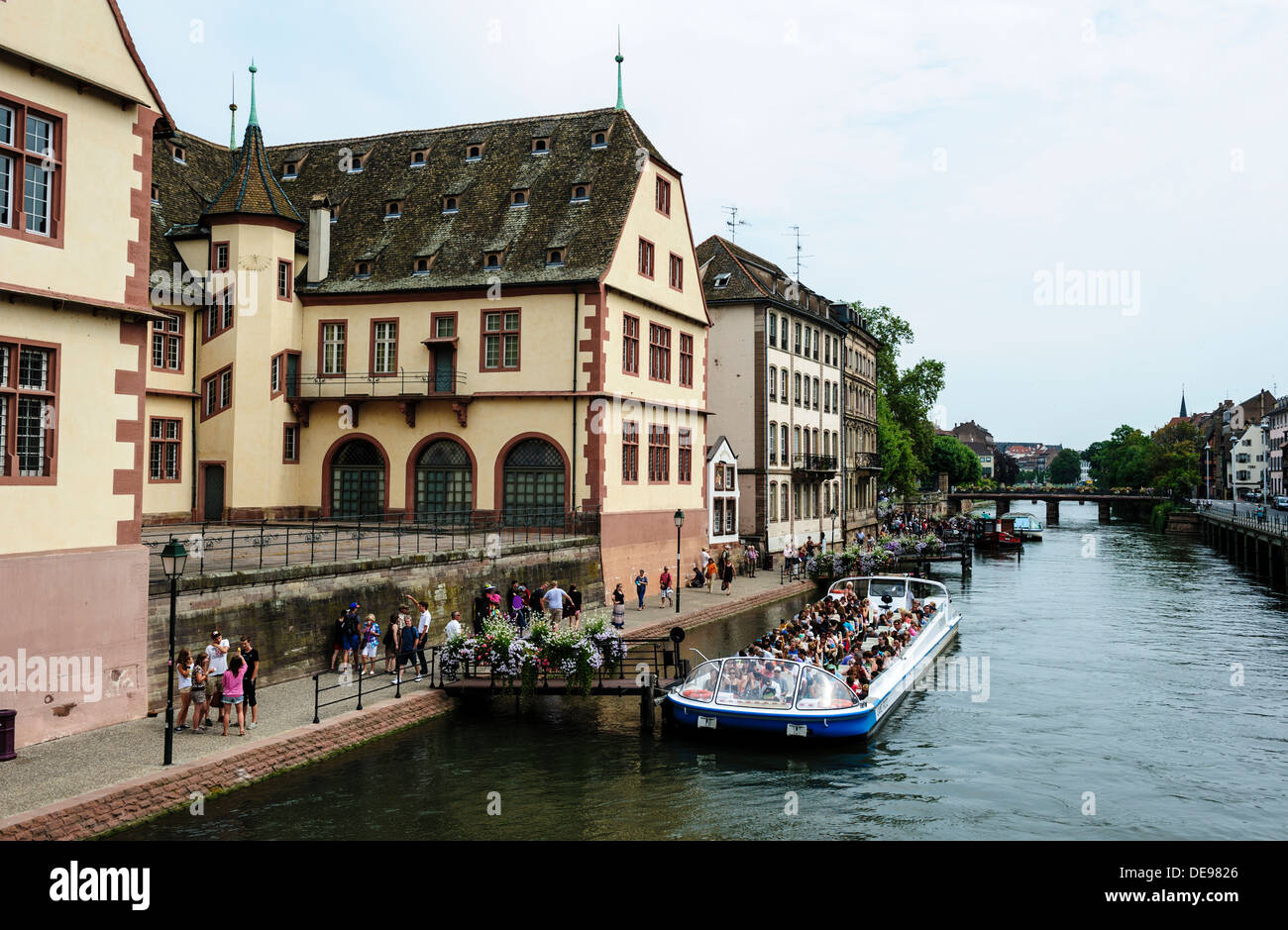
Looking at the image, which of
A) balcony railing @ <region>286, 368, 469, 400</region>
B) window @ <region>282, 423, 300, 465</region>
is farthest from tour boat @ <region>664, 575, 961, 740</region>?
window @ <region>282, 423, 300, 465</region>

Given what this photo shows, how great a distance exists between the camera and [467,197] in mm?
40500

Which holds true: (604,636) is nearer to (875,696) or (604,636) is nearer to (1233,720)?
(875,696)

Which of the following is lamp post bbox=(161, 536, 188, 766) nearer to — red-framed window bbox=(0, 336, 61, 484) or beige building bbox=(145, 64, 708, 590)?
red-framed window bbox=(0, 336, 61, 484)

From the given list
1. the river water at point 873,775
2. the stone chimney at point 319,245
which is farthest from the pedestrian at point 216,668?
the stone chimney at point 319,245

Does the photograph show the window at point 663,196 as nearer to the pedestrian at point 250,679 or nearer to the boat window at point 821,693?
the boat window at point 821,693

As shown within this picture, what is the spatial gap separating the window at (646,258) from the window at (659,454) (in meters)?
5.96

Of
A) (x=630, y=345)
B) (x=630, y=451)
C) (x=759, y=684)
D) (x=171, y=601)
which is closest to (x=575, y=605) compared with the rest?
(x=630, y=451)

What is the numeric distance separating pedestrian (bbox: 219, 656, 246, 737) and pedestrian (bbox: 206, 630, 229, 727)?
140mm

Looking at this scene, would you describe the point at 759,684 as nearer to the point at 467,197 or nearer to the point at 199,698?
the point at 199,698

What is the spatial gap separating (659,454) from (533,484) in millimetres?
6528

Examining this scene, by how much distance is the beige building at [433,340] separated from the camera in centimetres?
3612

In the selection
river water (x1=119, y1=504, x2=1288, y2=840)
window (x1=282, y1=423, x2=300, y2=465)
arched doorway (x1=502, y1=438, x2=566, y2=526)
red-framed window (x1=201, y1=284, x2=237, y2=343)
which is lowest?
river water (x1=119, y1=504, x2=1288, y2=840)

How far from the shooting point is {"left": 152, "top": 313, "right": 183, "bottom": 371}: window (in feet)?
117

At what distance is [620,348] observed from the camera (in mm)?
37281
